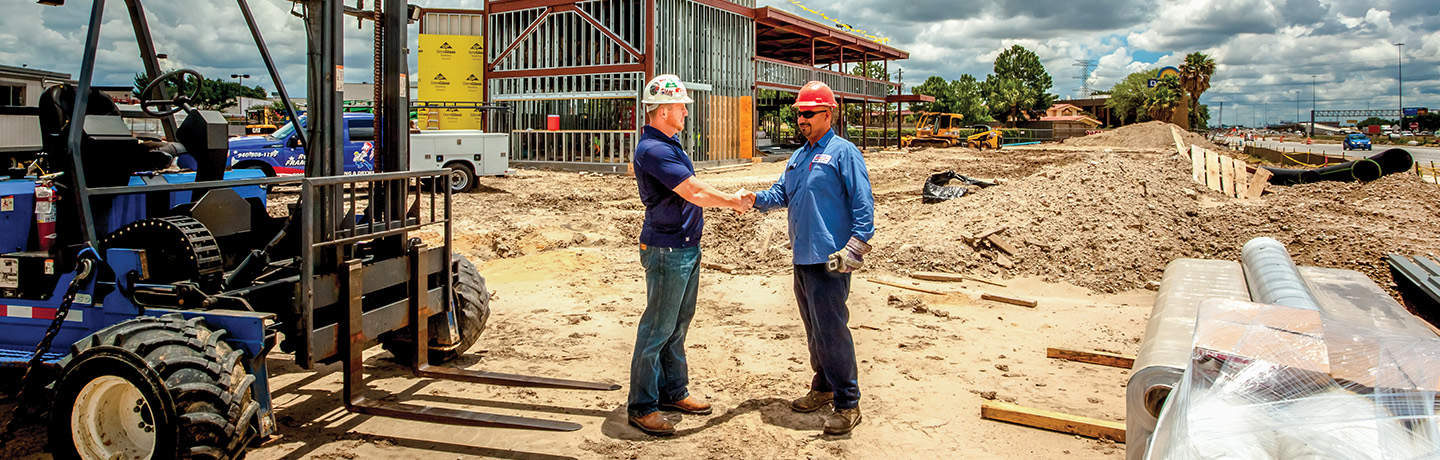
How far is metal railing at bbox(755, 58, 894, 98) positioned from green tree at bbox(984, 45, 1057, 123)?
137 feet

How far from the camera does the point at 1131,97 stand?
77.8 meters

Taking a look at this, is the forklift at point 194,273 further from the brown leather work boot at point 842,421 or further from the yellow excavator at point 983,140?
the yellow excavator at point 983,140

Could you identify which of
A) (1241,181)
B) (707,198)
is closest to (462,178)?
(707,198)

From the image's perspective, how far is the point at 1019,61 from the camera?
3511 inches

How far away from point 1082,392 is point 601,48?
73.8 ft

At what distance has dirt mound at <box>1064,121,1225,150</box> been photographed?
4194cm

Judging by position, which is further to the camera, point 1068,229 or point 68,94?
point 1068,229

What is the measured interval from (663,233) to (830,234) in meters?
0.90

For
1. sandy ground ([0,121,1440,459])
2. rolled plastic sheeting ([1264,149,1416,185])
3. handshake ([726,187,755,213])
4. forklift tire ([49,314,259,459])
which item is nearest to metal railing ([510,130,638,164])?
sandy ground ([0,121,1440,459])

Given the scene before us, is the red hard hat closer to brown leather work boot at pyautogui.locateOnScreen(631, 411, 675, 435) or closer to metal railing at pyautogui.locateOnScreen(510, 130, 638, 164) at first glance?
brown leather work boot at pyautogui.locateOnScreen(631, 411, 675, 435)

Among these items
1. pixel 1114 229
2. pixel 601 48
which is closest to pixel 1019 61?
pixel 601 48

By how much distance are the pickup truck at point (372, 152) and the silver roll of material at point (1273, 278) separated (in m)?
12.9

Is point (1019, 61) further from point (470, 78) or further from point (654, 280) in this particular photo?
point (654, 280)

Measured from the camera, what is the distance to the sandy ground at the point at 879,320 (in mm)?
4742
